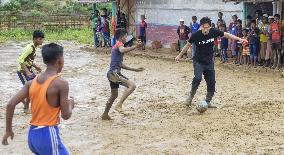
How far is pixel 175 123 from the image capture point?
850 cm

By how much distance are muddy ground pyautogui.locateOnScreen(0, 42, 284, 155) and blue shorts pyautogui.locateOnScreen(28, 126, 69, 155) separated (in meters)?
2.59

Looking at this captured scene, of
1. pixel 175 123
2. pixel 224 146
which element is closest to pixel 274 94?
pixel 175 123

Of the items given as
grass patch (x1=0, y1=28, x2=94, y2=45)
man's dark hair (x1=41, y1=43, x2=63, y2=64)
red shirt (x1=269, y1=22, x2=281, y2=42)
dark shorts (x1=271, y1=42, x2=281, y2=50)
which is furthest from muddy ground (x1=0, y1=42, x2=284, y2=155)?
grass patch (x1=0, y1=28, x2=94, y2=45)

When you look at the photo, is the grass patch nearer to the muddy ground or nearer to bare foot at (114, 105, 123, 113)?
the muddy ground

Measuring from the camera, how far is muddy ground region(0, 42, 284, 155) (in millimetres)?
7102

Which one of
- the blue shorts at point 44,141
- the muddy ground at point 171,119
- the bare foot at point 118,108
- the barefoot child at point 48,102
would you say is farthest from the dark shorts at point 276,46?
the blue shorts at point 44,141

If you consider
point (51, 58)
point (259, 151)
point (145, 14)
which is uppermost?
point (145, 14)

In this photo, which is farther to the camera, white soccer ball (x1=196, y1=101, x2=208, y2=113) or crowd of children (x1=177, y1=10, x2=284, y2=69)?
crowd of children (x1=177, y1=10, x2=284, y2=69)

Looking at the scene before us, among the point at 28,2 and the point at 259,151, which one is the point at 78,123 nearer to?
the point at 259,151

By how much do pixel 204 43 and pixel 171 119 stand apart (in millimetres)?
1517

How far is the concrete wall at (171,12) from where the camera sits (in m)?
17.6

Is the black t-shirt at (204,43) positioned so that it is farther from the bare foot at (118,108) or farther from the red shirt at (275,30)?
the red shirt at (275,30)

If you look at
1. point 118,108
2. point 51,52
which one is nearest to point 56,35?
point 118,108

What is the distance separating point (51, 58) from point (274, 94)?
24.4 ft
